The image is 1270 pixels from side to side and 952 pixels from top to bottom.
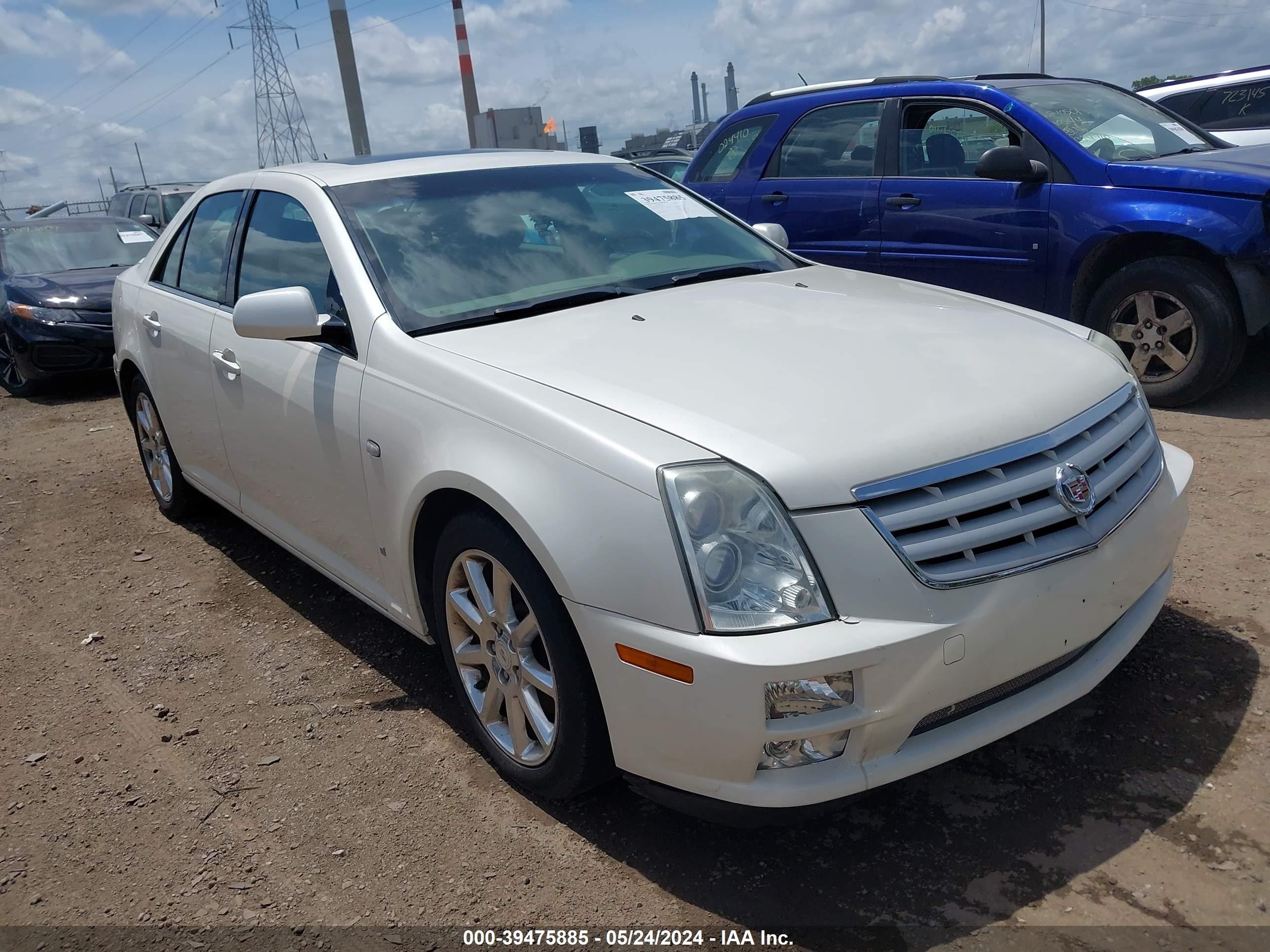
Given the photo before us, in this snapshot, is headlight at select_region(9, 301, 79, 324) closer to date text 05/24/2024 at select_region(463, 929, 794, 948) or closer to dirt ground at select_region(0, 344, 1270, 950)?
dirt ground at select_region(0, 344, 1270, 950)

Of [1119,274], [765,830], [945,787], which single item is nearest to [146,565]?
[765,830]

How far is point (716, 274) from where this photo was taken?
3584 millimetres

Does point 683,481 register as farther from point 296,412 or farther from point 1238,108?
point 1238,108

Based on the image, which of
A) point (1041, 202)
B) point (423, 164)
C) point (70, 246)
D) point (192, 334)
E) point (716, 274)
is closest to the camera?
point (716, 274)

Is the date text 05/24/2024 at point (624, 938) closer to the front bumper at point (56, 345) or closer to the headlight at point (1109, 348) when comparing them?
the headlight at point (1109, 348)

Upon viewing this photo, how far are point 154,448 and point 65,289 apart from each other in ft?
15.9

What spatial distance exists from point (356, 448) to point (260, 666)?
1102 mm

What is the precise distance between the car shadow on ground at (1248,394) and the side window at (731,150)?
3.17 metres

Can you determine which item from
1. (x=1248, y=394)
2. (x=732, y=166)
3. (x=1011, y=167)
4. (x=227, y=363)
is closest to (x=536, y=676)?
(x=227, y=363)

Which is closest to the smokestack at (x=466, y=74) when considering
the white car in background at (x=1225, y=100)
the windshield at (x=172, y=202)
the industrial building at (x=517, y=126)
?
the industrial building at (x=517, y=126)

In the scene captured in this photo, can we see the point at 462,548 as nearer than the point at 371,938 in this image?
No

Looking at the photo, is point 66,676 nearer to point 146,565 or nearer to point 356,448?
point 146,565

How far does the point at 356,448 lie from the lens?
3.00 metres

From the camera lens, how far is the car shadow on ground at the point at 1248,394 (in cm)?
531
